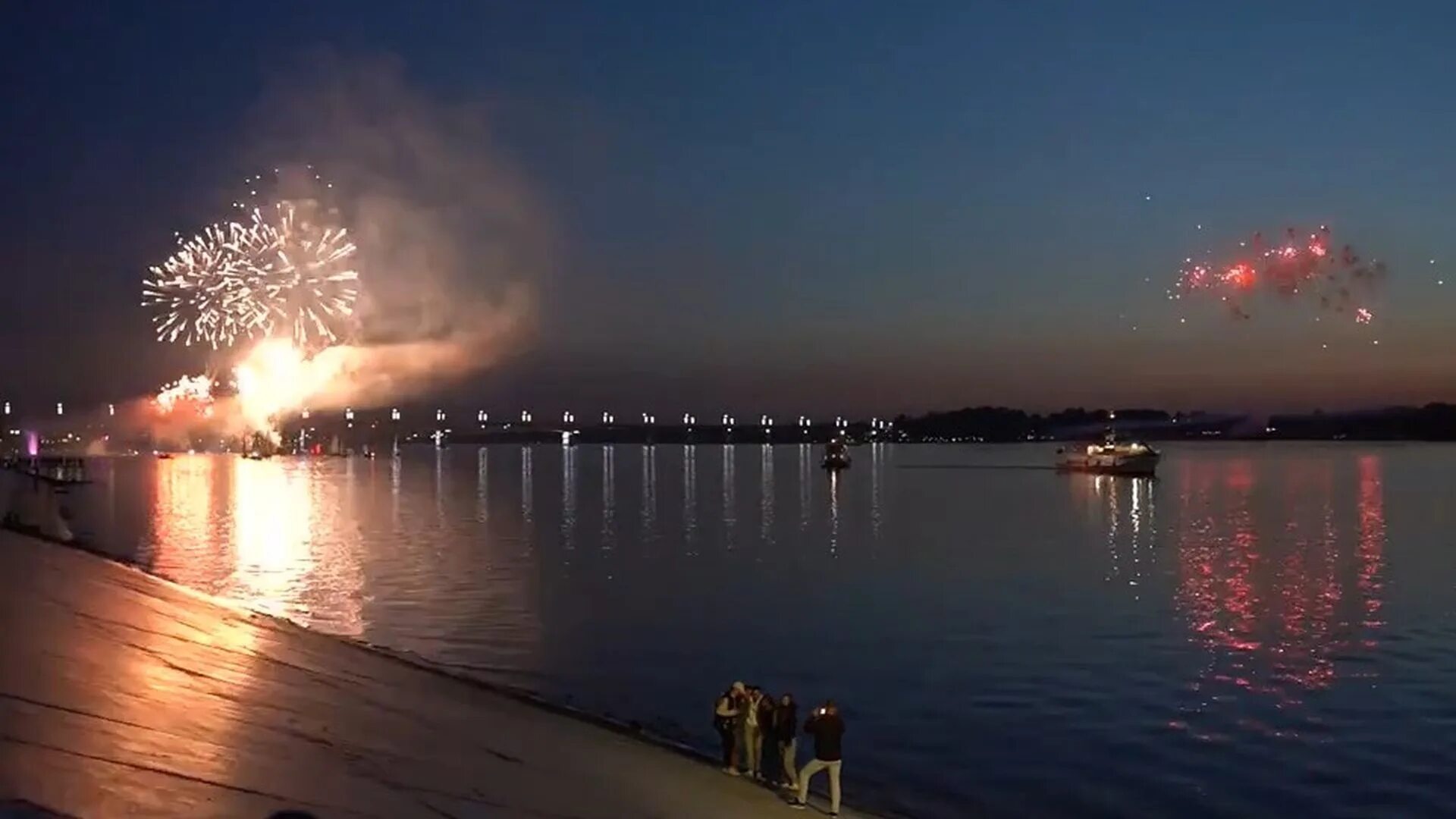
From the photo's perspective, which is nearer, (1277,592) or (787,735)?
(787,735)

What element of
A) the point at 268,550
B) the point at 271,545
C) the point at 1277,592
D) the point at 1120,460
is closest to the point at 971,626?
the point at 1277,592

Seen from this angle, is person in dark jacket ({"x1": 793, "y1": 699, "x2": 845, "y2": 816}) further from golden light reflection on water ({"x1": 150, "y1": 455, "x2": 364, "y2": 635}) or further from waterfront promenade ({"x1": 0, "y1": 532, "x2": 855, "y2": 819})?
golden light reflection on water ({"x1": 150, "y1": 455, "x2": 364, "y2": 635})

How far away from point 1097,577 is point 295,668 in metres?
39.5

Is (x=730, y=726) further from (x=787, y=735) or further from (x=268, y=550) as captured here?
(x=268, y=550)

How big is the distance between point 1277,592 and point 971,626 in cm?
1720

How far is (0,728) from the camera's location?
17.6 meters

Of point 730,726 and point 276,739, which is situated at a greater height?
point 276,739

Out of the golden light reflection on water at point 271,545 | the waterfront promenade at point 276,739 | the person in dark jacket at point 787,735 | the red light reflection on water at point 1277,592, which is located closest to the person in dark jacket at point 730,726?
the waterfront promenade at point 276,739

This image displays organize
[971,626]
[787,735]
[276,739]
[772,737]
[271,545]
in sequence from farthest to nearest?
[271,545]
[971,626]
[772,737]
[787,735]
[276,739]

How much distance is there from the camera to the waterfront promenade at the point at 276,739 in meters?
16.7

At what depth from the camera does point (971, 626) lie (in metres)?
43.6

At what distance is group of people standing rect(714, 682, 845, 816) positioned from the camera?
19.7 m

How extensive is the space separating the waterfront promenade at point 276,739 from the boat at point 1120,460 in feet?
507

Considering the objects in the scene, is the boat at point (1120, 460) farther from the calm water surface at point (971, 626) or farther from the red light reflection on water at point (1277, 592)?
the calm water surface at point (971, 626)
